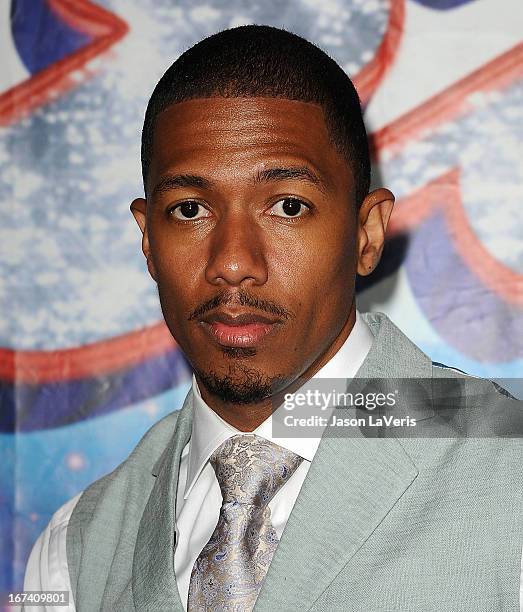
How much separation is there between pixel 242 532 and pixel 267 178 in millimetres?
406

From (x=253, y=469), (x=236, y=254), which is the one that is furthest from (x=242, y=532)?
(x=236, y=254)

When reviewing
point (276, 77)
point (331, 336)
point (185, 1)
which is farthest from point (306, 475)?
point (185, 1)

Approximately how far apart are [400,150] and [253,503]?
804 millimetres

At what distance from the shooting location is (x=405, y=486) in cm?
102

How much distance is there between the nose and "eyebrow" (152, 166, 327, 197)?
0.17ft

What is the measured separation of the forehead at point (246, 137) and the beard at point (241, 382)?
23 centimetres

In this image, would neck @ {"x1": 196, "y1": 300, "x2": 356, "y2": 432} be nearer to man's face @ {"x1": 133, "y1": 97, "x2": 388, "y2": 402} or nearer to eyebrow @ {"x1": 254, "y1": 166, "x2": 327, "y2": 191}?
man's face @ {"x1": 133, "y1": 97, "x2": 388, "y2": 402}

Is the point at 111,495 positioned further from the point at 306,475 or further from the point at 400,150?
the point at 400,150

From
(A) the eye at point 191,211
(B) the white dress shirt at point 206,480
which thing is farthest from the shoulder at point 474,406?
(A) the eye at point 191,211

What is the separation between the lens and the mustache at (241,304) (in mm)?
1013

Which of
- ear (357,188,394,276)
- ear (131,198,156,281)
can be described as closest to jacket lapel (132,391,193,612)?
ear (131,198,156,281)

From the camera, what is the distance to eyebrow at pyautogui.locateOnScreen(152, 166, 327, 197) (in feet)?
3.45

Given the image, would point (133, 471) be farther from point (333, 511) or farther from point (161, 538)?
point (333, 511)

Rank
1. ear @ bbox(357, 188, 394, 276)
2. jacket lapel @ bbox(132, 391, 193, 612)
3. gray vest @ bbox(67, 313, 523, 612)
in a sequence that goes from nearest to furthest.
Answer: gray vest @ bbox(67, 313, 523, 612) < jacket lapel @ bbox(132, 391, 193, 612) < ear @ bbox(357, 188, 394, 276)
